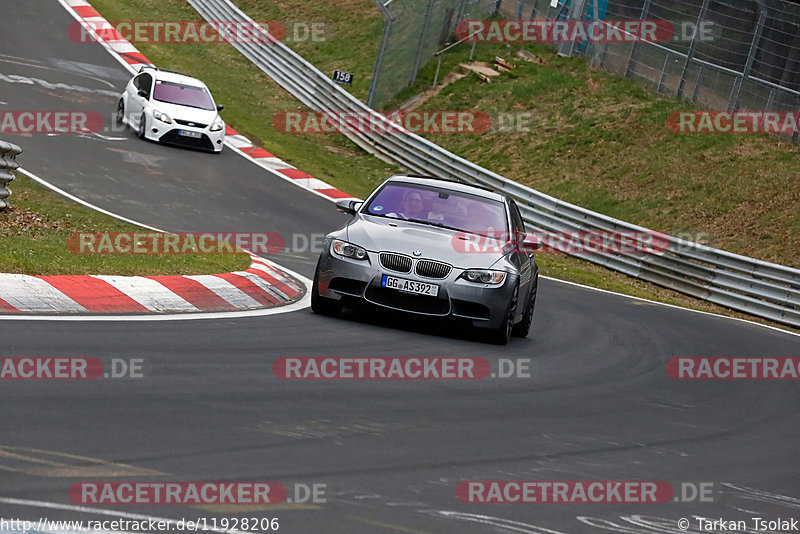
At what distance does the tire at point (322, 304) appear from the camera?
429 inches

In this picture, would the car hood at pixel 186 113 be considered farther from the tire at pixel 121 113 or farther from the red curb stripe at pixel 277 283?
the red curb stripe at pixel 277 283

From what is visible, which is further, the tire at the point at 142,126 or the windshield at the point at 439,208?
the tire at the point at 142,126

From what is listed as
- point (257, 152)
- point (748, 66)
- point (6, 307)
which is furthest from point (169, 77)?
point (6, 307)

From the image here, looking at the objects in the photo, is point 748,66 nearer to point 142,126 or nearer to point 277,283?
point 142,126

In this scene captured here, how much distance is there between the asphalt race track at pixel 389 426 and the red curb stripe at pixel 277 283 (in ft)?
3.24

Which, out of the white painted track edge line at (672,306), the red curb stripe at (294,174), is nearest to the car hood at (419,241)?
the white painted track edge line at (672,306)

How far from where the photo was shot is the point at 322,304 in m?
11.0

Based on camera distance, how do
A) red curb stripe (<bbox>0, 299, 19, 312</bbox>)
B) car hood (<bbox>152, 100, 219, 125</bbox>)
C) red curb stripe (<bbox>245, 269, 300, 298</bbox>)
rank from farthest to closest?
car hood (<bbox>152, 100, 219, 125</bbox>)
red curb stripe (<bbox>245, 269, 300, 298</bbox>)
red curb stripe (<bbox>0, 299, 19, 312</bbox>)

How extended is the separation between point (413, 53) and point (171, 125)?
36.5 feet

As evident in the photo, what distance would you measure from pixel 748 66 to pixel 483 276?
20078 mm

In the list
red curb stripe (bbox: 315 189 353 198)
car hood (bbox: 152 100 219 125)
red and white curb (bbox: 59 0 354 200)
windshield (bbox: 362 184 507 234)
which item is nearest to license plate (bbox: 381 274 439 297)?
windshield (bbox: 362 184 507 234)

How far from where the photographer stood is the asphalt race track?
5.34m

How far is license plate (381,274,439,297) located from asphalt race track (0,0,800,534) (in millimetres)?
430

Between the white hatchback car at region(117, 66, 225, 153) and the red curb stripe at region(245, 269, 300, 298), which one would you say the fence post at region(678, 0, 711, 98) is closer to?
the white hatchback car at region(117, 66, 225, 153)
